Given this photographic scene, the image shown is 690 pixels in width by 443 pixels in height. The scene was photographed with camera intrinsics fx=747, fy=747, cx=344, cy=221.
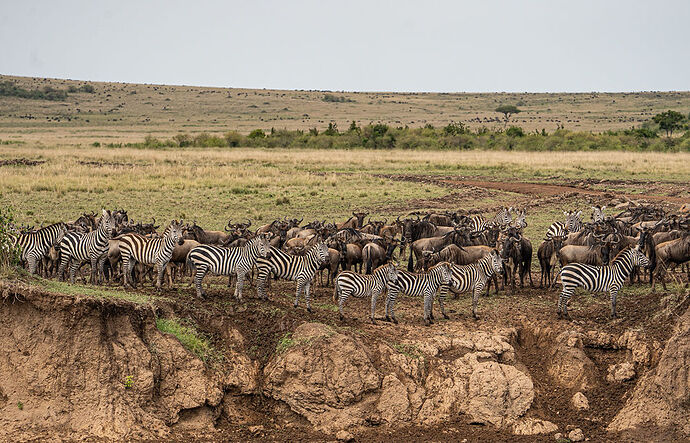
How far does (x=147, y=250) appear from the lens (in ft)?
44.0

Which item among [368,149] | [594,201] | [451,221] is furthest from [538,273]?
[368,149]

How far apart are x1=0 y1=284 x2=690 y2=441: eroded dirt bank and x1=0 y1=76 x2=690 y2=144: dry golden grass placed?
75.5m

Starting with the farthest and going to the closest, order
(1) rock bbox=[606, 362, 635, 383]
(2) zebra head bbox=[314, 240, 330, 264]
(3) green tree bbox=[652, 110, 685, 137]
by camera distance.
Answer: (3) green tree bbox=[652, 110, 685, 137] < (2) zebra head bbox=[314, 240, 330, 264] < (1) rock bbox=[606, 362, 635, 383]

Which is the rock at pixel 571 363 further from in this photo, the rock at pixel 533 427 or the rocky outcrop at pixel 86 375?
the rocky outcrop at pixel 86 375

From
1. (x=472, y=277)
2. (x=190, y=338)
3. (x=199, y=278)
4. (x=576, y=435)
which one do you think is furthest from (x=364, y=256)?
(x=576, y=435)

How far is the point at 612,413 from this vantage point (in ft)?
33.4

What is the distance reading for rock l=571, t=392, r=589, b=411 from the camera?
33.7ft

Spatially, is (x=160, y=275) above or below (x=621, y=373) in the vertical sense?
above

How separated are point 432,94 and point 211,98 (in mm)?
51012

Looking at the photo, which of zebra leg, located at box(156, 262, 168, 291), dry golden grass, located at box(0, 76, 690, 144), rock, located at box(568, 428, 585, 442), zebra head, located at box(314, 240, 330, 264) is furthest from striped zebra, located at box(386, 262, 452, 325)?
dry golden grass, located at box(0, 76, 690, 144)

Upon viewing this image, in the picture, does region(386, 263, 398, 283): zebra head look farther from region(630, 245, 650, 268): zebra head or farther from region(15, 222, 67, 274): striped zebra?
region(15, 222, 67, 274): striped zebra

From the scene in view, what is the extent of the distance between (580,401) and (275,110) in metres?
125

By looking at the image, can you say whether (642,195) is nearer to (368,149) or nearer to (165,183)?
(165,183)

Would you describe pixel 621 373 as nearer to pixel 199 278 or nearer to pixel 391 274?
pixel 391 274
